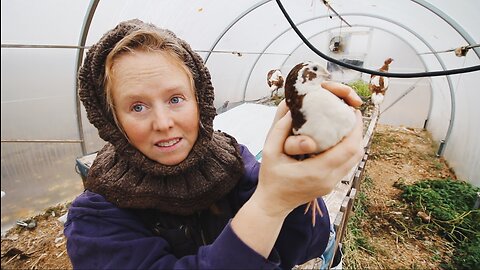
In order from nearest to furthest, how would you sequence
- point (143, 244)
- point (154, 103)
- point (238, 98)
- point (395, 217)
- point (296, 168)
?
point (296, 168)
point (143, 244)
point (154, 103)
point (395, 217)
point (238, 98)

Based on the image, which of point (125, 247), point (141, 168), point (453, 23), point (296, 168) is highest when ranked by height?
point (453, 23)

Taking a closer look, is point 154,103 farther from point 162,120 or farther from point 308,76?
point 308,76

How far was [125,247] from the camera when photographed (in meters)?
0.62

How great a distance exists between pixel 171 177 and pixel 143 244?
0.22 meters

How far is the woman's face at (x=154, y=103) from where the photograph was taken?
2.34ft

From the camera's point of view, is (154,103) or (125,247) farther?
(154,103)

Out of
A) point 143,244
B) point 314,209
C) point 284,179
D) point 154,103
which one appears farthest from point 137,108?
point 314,209

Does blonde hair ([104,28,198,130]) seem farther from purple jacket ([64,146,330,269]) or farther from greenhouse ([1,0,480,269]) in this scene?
purple jacket ([64,146,330,269])

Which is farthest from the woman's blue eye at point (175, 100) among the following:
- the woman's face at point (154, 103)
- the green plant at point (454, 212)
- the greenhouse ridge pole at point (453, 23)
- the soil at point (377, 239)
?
the greenhouse ridge pole at point (453, 23)

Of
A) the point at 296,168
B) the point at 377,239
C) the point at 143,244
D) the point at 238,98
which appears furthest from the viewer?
the point at 238,98

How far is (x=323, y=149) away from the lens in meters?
0.57

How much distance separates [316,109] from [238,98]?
5.40 meters

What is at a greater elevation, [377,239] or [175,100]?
[175,100]

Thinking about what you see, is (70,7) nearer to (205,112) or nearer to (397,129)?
(205,112)
